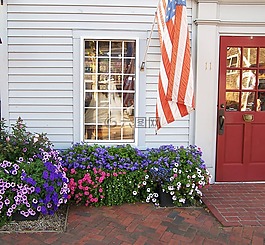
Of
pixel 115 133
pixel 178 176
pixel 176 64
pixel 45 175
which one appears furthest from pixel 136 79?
pixel 45 175

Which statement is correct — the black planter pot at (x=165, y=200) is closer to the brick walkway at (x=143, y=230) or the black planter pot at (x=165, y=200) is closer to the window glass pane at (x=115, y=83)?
the brick walkway at (x=143, y=230)

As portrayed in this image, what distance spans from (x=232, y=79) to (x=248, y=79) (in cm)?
24

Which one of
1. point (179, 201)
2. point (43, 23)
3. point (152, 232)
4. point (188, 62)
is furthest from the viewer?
point (43, 23)

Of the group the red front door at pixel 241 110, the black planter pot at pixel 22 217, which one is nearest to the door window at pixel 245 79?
the red front door at pixel 241 110

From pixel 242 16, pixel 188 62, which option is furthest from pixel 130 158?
pixel 242 16

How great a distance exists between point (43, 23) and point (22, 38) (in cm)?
35

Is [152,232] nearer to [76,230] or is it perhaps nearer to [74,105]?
[76,230]

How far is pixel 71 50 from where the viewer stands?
4238 millimetres

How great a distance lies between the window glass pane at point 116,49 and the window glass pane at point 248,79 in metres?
1.84

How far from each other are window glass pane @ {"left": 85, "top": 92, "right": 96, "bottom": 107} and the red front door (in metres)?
1.82

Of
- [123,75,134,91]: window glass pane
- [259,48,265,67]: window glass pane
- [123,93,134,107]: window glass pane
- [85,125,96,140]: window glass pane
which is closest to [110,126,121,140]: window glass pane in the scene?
[85,125,96,140]: window glass pane

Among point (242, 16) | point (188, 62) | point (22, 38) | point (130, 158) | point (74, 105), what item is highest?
point (242, 16)

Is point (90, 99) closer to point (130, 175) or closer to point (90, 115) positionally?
point (90, 115)

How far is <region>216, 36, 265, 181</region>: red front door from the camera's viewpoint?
4.45 m
